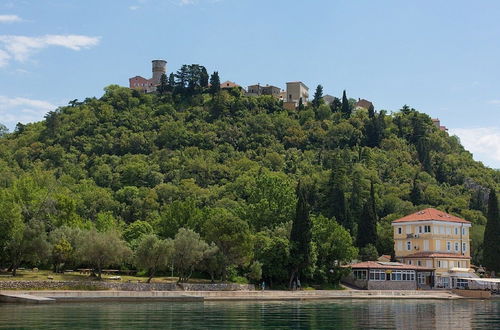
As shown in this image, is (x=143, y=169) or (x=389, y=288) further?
(x=143, y=169)

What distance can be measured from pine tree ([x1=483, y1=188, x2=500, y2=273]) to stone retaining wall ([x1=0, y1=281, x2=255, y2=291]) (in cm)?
3501

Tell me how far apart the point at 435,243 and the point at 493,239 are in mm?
8971

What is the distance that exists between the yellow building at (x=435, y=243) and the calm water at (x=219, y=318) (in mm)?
42550

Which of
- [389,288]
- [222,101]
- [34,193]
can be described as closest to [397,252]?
[389,288]

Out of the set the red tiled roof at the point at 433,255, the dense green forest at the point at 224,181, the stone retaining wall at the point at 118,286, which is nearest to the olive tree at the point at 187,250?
the dense green forest at the point at 224,181

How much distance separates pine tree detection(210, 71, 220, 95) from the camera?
187750 mm

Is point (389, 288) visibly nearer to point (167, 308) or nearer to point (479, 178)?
point (167, 308)

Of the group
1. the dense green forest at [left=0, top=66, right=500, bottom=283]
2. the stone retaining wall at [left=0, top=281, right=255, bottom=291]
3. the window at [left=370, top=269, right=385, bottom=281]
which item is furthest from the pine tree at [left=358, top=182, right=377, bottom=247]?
the stone retaining wall at [left=0, top=281, right=255, bottom=291]

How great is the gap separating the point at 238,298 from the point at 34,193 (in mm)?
26601

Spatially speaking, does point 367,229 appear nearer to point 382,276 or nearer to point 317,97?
point 382,276

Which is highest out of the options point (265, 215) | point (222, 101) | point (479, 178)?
point (222, 101)

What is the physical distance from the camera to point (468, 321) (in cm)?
4166

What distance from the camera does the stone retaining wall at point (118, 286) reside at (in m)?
54.8

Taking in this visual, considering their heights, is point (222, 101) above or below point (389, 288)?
above
